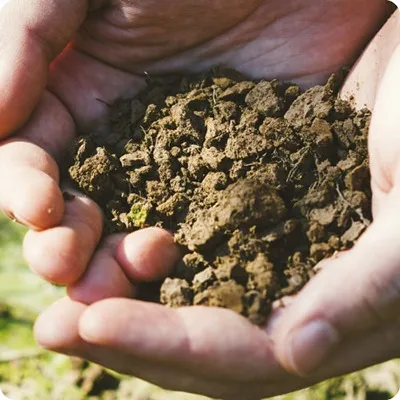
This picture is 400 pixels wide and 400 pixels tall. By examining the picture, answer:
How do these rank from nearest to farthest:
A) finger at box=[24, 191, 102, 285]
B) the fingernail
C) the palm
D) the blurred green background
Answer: the fingernail → finger at box=[24, 191, 102, 285] → the palm → the blurred green background

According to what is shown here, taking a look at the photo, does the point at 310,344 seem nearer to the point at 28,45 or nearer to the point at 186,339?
the point at 186,339

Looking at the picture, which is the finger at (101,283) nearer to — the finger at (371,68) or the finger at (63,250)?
the finger at (63,250)

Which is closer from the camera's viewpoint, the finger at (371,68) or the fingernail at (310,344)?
the fingernail at (310,344)

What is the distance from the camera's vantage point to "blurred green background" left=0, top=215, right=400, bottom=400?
8.65 ft

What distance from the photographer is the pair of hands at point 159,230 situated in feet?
4.97

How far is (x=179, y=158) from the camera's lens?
2170mm

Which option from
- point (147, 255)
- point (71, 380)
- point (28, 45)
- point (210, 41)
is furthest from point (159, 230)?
point (71, 380)

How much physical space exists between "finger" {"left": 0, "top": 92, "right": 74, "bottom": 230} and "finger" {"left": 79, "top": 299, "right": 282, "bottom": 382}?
1.20ft

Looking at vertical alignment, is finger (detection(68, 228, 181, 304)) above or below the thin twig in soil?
below

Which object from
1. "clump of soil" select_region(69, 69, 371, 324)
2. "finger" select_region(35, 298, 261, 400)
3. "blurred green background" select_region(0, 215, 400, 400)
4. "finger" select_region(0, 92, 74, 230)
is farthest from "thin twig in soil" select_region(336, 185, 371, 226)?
"blurred green background" select_region(0, 215, 400, 400)

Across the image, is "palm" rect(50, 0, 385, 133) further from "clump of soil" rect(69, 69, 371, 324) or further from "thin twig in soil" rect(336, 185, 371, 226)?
"thin twig in soil" rect(336, 185, 371, 226)

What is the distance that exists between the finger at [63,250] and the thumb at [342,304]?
59 centimetres

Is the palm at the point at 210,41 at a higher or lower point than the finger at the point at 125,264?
higher

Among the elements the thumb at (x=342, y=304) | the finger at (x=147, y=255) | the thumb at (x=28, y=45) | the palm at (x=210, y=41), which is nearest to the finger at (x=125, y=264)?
the finger at (x=147, y=255)
